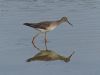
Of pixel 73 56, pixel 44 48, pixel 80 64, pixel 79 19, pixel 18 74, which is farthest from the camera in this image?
pixel 79 19

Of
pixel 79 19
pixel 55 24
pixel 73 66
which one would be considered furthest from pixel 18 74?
pixel 79 19

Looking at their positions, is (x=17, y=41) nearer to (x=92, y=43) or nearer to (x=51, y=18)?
(x=92, y=43)

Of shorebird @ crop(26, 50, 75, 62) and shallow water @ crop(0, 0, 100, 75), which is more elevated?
shallow water @ crop(0, 0, 100, 75)

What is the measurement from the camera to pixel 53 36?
12.5 m

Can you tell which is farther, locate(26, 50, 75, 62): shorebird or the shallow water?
locate(26, 50, 75, 62): shorebird

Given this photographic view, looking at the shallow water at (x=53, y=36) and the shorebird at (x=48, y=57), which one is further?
the shorebird at (x=48, y=57)

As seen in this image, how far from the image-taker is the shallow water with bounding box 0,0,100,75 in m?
9.66

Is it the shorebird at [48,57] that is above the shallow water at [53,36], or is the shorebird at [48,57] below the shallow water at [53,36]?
below

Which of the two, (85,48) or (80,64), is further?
(85,48)

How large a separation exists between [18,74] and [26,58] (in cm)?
123

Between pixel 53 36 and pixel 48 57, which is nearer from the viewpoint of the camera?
pixel 48 57

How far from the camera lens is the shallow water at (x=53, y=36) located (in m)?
9.66

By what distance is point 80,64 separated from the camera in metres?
9.92

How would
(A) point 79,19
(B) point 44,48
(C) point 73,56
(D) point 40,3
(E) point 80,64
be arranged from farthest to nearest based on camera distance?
(D) point 40,3, (A) point 79,19, (B) point 44,48, (C) point 73,56, (E) point 80,64
